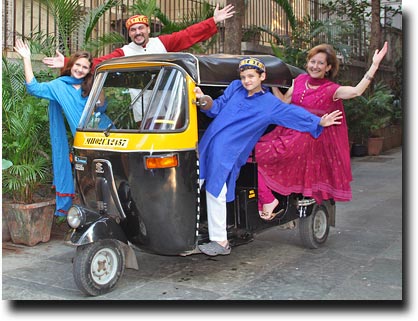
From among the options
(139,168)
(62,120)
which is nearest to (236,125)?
(139,168)

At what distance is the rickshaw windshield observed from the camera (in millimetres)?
4527

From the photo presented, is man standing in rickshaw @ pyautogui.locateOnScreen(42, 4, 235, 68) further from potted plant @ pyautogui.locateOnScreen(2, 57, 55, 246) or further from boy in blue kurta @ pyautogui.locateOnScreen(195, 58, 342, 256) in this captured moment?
boy in blue kurta @ pyautogui.locateOnScreen(195, 58, 342, 256)

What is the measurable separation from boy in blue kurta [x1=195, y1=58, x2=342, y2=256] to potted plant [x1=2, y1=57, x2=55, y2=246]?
82.1 inches

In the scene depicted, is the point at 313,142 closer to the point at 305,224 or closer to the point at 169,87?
the point at 305,224

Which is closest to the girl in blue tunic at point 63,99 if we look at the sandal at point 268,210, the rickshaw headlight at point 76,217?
the rickshaw headlight at point 76,217

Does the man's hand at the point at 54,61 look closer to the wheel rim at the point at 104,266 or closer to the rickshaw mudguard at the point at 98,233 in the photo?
the rickshaw mudguard at the point at 98,233

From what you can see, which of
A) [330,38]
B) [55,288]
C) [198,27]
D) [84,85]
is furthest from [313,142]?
[330,38]

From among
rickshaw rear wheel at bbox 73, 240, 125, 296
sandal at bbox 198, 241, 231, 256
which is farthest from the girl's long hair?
sandal at bbox 198, 241, 231, 256

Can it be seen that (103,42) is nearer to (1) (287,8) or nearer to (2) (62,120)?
(2) (62,120)

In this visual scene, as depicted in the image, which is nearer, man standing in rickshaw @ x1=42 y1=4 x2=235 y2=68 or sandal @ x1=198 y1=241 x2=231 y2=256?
sandal @ x1=198 y1=241 x2=231 y2=256

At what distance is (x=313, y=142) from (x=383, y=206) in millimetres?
3133

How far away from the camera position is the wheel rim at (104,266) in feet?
14.5

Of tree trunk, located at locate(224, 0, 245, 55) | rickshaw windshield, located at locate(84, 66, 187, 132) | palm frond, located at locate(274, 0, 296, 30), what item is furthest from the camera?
palm frond, located at locate(274, 0, 296, 30)

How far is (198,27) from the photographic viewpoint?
5.98 metres
